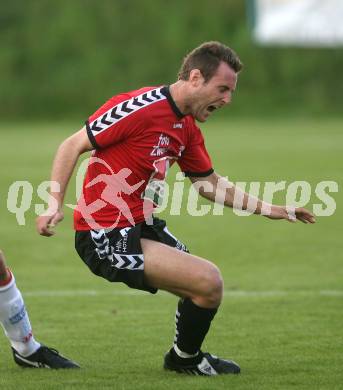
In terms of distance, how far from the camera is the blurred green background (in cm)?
3959

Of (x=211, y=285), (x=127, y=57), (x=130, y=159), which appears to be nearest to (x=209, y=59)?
(x=130, y=159)

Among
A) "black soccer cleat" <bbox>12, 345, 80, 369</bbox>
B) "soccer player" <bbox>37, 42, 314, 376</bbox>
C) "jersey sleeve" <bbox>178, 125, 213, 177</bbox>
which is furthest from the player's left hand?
"black soccer cleat" <bbox>12, 345, 80, 369</bbox>

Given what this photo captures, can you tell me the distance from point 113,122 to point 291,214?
135 cm

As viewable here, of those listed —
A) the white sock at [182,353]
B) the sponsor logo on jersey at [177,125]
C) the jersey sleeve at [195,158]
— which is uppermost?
the sponsor logo on jersey at [177,125]

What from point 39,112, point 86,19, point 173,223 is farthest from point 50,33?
point 173,223

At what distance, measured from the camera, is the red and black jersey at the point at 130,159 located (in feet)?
20.4

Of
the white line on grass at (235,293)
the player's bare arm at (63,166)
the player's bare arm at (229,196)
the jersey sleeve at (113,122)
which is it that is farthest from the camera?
the white line on grass at (235,293)

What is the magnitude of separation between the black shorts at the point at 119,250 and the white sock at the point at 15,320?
0.50 m

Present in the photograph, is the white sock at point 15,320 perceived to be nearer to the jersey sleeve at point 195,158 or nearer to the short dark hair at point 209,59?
the jersey sleeve at point 195,158

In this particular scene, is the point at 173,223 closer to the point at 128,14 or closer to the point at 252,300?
the point at 252,300

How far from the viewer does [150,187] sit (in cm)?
643

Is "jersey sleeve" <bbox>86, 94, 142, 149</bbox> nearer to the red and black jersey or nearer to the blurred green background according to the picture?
the red and black jersey

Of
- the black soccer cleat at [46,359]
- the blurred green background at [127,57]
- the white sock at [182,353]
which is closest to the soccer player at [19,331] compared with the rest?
the black soccer cleat at [46,359]

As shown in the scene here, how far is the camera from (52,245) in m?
12.6
